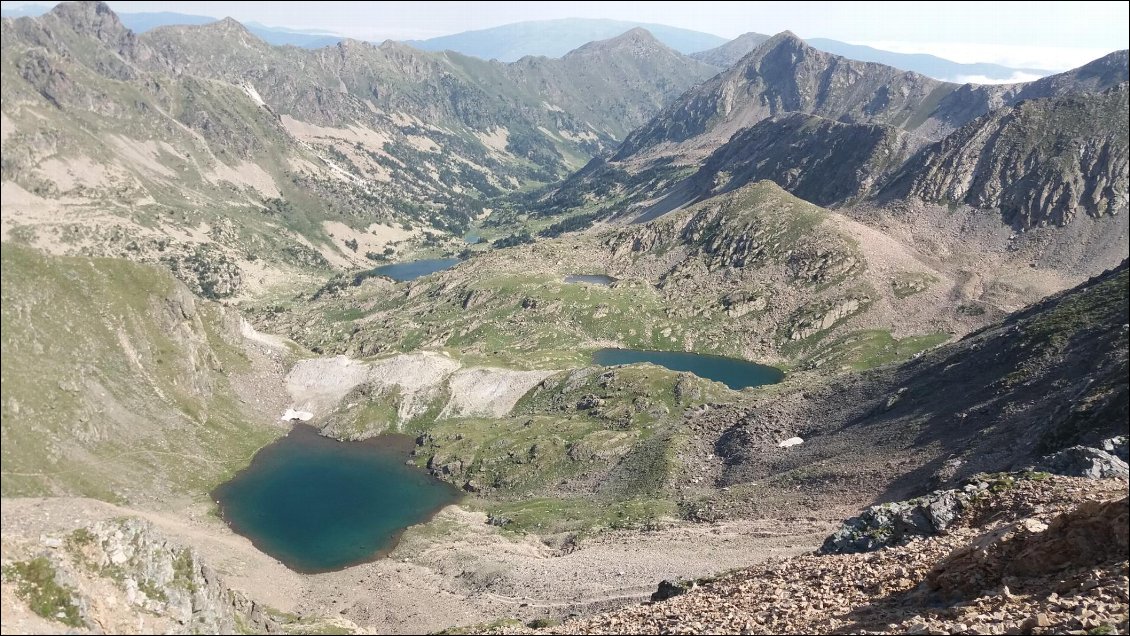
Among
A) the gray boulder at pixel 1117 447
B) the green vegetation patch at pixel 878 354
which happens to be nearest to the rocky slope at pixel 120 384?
the gray boulder at pixel 1117 447

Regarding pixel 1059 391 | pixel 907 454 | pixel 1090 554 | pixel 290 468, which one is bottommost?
pixel 290 468

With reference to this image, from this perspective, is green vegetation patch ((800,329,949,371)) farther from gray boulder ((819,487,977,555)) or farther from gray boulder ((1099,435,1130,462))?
gray boulder ((819,487,977,555))

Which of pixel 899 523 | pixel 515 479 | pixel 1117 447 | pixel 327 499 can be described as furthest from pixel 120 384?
pixel 1117 447

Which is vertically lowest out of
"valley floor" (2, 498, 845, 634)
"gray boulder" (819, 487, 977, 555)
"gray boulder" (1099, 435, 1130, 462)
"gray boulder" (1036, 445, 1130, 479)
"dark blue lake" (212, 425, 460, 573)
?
"dark blue lake" (212, 425, 460, 573)

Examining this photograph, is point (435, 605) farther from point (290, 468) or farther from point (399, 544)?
point (290, 468)

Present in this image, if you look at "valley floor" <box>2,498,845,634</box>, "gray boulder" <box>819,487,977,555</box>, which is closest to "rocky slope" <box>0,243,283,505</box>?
"valley floor" <box>2,498,845,634</box>

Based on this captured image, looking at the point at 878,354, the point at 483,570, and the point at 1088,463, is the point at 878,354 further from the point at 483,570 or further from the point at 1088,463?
the point at 1088,463

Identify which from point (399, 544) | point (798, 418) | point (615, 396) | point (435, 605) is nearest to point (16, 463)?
point (435, 605)
